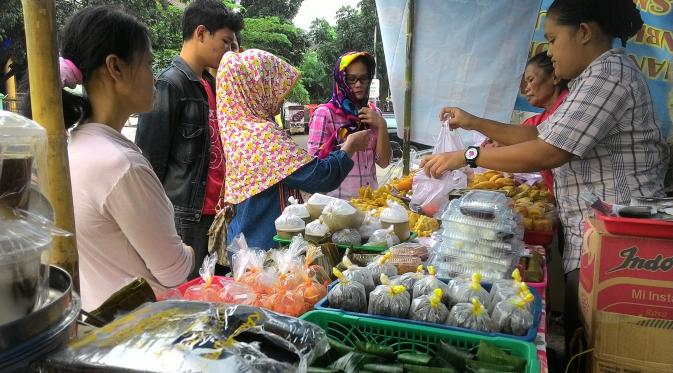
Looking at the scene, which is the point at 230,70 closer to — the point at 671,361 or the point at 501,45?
the point at 671,361

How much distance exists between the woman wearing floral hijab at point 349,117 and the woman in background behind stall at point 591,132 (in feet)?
4.50

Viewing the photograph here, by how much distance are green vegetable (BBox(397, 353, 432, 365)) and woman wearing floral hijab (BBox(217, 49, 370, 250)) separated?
1489mm

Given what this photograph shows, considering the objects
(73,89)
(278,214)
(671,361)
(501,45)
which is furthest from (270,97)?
(501,45)

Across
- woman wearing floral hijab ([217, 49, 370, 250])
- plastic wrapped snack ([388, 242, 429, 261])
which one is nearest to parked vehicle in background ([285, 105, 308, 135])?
woman wearing floral hijab ([217, 49, 370, 250])

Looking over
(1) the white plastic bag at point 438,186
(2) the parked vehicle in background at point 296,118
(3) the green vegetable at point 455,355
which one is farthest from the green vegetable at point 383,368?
(2) the parked vehicle in background at point 296,118

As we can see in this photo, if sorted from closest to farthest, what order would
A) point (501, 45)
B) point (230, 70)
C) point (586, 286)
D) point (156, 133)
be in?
point (586, 286), point (230, 70), point (156, 133), point (501, 45)

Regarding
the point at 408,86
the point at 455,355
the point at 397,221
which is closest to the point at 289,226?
the point at 397,221

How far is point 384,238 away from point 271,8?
2648 cm

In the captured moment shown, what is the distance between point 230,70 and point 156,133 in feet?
2.04

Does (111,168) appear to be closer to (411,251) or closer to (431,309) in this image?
(431,309)

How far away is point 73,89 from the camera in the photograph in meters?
1.56

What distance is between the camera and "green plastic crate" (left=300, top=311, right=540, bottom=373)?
4.41ft

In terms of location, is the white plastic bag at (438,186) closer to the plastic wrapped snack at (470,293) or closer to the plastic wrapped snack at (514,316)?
the plastic wrapped snack at (470,293)

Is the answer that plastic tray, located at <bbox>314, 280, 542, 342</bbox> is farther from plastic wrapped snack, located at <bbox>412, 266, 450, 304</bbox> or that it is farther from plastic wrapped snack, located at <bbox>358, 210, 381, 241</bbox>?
plastic wrapped snack, located at <bbox>358, 210, 381, 241</bbox>
